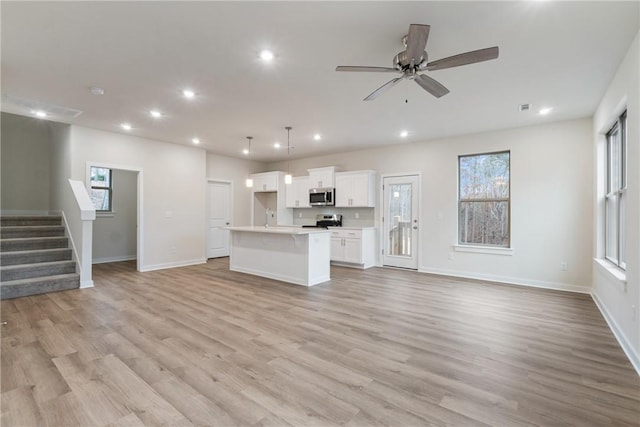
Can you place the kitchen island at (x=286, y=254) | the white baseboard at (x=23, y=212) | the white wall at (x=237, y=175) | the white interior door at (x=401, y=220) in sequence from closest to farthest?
1. the kitchen island at (x=286, y=254)
2. the white baseboard at (x=23, y=212)
3. the white interior door at (x=401, y=220)
4. the white wall at (x=237, y=175)

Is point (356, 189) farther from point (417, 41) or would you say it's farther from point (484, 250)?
point (417, 41)

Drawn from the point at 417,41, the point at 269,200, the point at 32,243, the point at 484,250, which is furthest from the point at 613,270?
the point at 32,243

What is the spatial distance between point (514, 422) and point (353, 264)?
4.96 m

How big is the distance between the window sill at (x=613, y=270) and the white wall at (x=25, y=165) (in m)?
9.34

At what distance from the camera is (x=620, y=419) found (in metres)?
1.80

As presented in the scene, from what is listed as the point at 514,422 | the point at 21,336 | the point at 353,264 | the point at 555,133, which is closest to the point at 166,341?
the point at 21,336

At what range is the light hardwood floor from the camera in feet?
6.06

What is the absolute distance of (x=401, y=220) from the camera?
21.5 feet

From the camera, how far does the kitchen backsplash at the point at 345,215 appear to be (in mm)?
7004

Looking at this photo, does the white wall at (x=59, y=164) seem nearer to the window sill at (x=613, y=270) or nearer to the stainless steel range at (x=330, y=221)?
the stainless steel range at (x=330, y=221)

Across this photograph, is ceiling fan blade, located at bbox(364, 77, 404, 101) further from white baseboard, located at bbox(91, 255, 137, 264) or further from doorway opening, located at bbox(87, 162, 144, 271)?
white baseboard, located at bbox(91, 255, 137, 264)

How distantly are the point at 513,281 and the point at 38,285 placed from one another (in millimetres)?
7553

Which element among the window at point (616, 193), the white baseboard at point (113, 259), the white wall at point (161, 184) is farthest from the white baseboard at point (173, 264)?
the window at point (616, 193)

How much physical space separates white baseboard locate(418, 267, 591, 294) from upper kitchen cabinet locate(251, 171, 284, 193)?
14.0 ft
